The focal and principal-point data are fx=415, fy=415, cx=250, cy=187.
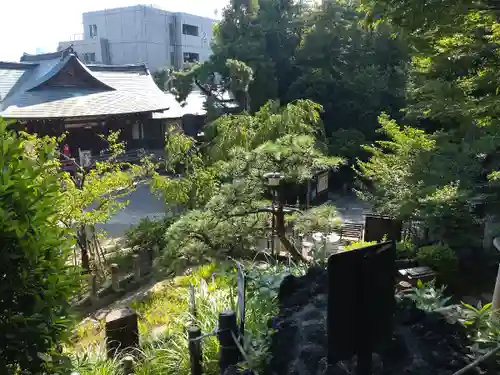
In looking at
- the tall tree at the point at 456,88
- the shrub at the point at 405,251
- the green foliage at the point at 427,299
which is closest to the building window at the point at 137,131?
the tall tree at the point at 456,88

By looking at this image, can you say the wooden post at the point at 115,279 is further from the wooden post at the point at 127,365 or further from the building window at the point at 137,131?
the building window at the point at 137,131

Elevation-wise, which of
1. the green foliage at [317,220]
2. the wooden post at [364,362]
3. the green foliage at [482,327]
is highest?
the wooden post at [364,362]

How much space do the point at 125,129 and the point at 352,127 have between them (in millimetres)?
11514

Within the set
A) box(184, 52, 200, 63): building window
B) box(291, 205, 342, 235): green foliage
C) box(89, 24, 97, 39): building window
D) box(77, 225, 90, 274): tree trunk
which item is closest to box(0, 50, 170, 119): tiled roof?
box(77, 225, 90, 274): tree trunk

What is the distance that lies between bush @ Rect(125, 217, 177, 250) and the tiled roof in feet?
25.5

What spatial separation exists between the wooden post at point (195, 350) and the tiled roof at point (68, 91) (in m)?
15.5

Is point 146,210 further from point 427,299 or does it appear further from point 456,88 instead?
point 427,299

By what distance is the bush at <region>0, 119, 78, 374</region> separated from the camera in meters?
2.21

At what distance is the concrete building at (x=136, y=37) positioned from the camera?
128 feet

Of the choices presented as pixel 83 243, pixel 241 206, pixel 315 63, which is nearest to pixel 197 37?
pixel 315 63

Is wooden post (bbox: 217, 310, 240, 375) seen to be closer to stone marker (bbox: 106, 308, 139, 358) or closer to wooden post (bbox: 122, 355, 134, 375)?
wooden post (bbox: 122, 355, 134, 375)

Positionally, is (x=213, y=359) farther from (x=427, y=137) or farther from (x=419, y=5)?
(x=427, y=137)

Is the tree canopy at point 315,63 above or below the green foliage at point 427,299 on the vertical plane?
above

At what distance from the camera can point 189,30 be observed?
44.0 m
